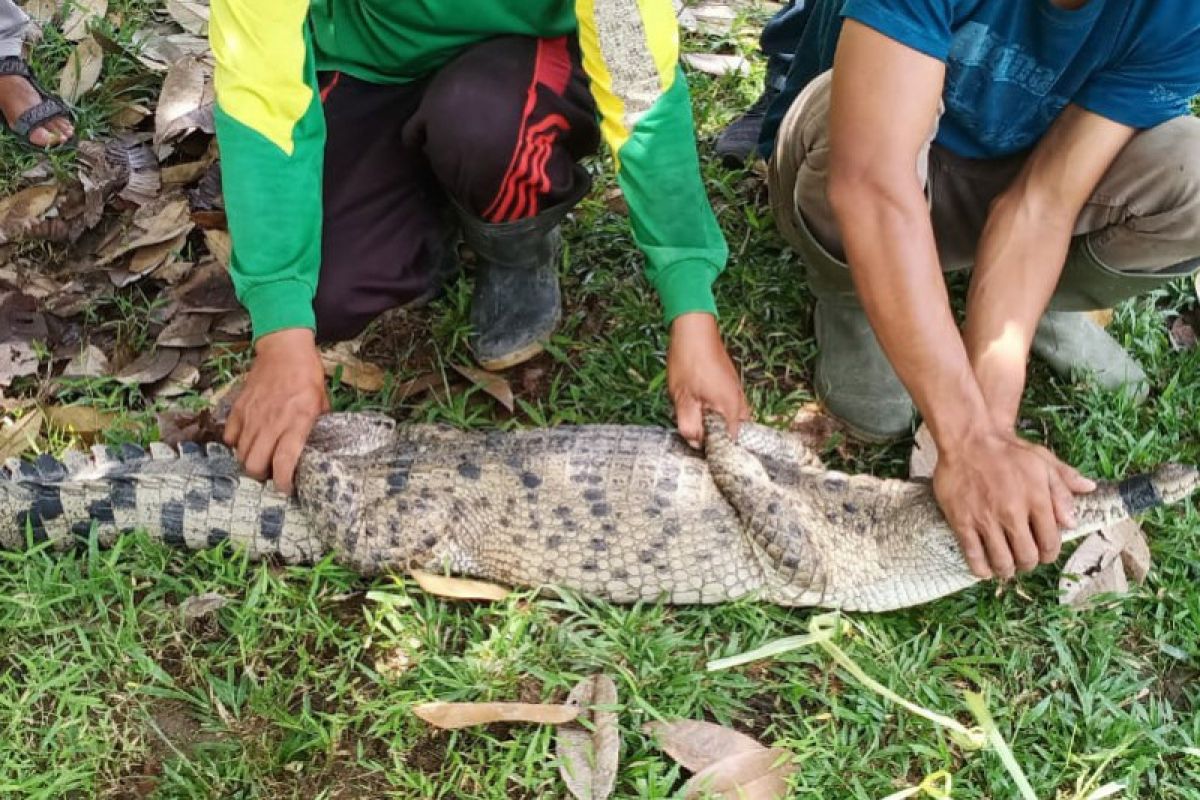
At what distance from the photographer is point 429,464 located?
2.42 meters

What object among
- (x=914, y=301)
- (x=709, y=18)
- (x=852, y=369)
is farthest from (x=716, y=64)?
(x=914, y=301)

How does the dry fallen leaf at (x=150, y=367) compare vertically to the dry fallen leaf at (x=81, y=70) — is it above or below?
below

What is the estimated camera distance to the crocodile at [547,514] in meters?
2.29

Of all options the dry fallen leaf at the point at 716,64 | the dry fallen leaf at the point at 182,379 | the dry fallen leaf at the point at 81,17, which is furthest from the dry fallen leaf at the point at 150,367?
the dry fallen leaf at the point at 716,64

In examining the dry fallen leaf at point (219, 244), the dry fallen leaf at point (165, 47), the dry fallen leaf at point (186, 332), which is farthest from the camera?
the dry fallen leaf at point (165, 47)

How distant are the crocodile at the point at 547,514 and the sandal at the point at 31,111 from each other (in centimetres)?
134

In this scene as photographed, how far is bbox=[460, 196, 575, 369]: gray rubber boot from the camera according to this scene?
2.78 m

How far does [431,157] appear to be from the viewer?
2.57m

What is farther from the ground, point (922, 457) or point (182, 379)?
point (922, 457)

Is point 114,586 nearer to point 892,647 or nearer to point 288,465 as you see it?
point 288,465

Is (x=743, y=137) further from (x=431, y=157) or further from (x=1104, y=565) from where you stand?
(x=1104, y=565)

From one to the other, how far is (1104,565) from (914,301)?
762 mm

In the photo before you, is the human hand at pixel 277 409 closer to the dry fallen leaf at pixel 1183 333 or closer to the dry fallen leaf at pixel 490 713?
the dry fallen leaf at pixel 490 713

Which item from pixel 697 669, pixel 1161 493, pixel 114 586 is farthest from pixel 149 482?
pixel 1161 493
